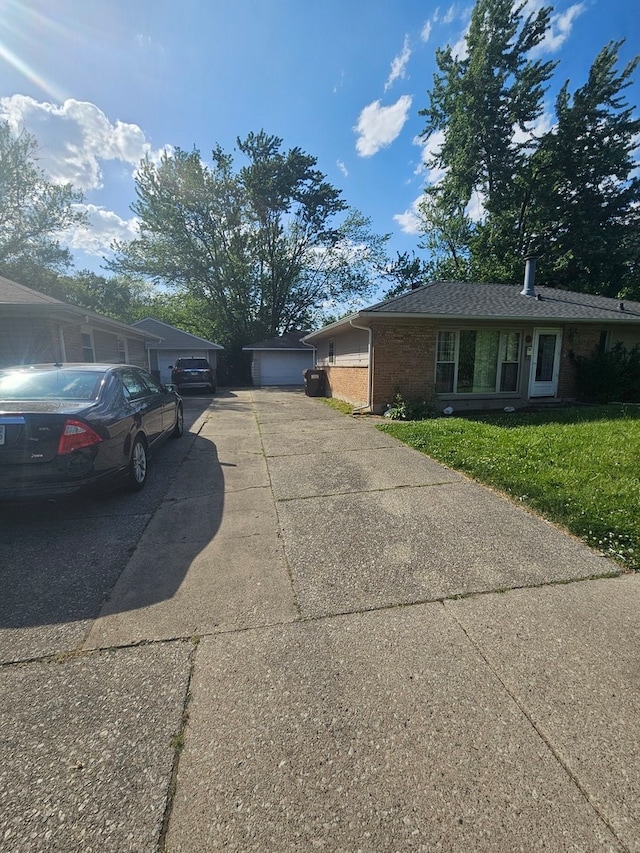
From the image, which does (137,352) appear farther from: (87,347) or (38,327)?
(38,327)

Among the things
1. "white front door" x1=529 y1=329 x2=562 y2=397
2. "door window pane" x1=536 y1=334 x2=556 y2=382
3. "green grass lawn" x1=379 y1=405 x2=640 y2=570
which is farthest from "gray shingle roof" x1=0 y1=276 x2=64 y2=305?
"door window pane" x1=536 y1=334 x2=556 y2=382

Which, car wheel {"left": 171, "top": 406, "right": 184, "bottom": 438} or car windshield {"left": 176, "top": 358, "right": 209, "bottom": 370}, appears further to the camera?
car windshield {"left": 176, "top": 358, "right": 209, "bottom": 370}

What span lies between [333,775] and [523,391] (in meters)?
11.7

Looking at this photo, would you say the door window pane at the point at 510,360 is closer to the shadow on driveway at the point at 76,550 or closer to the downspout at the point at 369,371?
the downspout at the point at 369,371

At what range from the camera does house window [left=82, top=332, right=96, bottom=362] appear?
12.4 meters

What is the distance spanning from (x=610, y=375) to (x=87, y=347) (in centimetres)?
1604

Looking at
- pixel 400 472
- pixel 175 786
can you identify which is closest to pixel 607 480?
pixel 400 472

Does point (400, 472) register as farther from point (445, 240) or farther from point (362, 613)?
point (445, 240)

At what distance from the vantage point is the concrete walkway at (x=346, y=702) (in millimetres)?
1341

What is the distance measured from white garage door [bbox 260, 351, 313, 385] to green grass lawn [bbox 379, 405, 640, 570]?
1586 centimetres

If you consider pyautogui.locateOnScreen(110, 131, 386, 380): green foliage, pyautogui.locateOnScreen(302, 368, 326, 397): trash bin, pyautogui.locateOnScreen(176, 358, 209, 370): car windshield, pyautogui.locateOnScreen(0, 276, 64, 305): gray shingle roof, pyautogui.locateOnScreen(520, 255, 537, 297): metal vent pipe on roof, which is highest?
pyautogui.locateOnScreen(110, 131, 386, 380): green foliage

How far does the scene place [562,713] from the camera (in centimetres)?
176

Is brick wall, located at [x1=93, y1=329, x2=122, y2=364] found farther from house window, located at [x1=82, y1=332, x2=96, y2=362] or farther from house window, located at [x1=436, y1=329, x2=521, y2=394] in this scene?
house window, located at [x1=436, y1=329, x2=521, y2=394]

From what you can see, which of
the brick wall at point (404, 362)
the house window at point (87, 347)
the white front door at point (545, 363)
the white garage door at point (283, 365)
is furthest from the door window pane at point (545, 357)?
the white garage door at point (283, 365)
